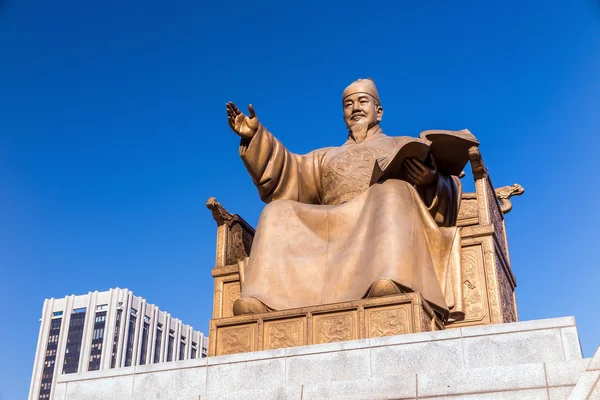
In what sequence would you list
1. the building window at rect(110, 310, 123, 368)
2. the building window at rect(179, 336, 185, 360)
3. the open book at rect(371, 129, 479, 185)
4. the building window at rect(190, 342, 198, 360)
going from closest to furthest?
the open book at rect(371, 129, 479, 185)
the building window at rect(190, 342, 198, 360)
the building window at rect(179, 336, 185, 360)
the building window at rect(110, 310, 123, 368)

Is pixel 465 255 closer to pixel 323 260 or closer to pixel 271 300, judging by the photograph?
A: pixel 323 260

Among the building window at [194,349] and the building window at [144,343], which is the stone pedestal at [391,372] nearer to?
the building window at [194,349]

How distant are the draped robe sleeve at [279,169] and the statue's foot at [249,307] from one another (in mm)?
1656

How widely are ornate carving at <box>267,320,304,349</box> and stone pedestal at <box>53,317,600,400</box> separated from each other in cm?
61

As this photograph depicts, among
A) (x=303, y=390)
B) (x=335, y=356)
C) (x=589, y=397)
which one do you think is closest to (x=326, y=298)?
(x=335, y=356)

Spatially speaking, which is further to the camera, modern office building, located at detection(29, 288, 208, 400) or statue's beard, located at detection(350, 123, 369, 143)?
modern office building, located at detection(29, 288, 208, 400)

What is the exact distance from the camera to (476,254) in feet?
22.8

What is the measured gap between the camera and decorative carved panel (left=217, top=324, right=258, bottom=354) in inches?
237

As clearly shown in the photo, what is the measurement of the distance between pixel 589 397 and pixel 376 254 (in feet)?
8.43

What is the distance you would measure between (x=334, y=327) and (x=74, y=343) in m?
38.6

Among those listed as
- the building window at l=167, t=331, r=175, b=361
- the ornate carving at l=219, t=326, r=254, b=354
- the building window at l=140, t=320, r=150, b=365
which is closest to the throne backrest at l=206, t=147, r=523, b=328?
the ornate carving at l=219, t=326, r=254, b=354

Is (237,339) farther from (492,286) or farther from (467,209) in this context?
(467,209)

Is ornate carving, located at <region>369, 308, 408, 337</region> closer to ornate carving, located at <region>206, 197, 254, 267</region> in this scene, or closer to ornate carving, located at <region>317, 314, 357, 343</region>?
ornate carving, located at <region>317, 314, 357, 343</region>

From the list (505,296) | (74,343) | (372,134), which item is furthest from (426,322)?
(74,343)
